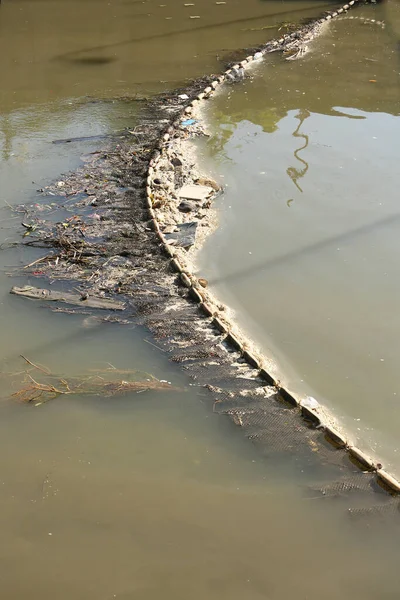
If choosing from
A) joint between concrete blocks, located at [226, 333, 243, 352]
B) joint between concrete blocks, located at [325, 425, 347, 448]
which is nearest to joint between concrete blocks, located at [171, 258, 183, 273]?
joint between concrete blocks, located at [226, 333, 243, 352]

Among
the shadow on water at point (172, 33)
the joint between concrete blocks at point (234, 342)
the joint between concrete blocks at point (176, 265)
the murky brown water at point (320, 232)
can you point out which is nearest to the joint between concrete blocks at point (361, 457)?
the murky brown water at point (320, 232)

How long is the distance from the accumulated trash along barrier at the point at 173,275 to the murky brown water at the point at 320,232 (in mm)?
280

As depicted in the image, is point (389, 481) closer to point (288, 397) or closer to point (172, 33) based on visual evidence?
point (288, 397)

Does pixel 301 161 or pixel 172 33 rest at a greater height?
pixel 172 33

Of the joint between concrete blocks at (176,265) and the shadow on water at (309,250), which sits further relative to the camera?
the shadow on water at (309,250)

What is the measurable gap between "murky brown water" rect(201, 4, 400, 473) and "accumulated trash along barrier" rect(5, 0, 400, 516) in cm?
28

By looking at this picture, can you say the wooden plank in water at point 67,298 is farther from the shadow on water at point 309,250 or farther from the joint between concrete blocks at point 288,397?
the joint between concrete blocks at point 288,397

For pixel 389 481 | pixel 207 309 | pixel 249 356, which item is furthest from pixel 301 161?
pixel 389 481

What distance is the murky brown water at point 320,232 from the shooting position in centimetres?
533

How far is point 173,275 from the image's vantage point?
20.9 ft

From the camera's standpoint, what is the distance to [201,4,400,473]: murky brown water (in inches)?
210

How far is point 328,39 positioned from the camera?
13.3 meters

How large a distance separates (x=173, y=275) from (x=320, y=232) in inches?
68.4

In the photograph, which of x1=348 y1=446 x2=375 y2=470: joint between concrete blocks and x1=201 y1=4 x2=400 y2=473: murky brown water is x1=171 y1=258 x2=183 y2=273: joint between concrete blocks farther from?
x1=348 y1=446 x2=375 y2=470: joint between concrete blocks
